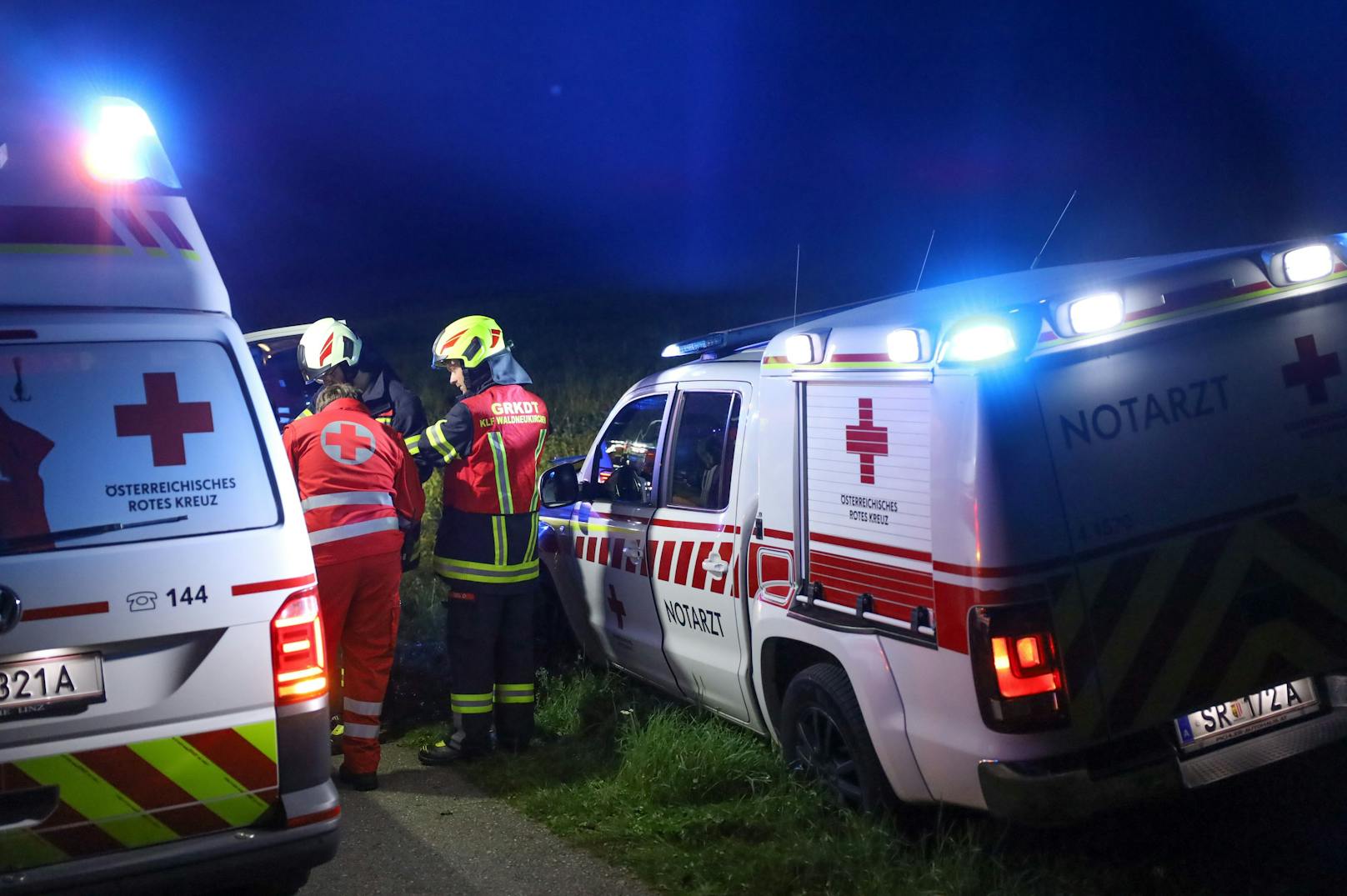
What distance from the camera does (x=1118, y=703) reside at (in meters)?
3.58

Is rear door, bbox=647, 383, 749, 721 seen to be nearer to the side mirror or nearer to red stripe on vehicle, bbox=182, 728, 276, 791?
the side mirror

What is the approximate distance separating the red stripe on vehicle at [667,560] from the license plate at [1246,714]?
2.28 m

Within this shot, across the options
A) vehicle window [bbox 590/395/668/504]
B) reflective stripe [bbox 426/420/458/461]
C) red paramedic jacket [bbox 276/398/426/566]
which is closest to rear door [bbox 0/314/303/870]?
red paramedic jacket [bbox 276/398/426/566]

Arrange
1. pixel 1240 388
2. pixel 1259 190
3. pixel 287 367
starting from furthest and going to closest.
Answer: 1. pixel 1259 190
2. pixel 287 367
3. pixel 1240 388

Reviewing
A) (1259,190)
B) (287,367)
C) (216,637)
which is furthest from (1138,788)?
(1259,190)

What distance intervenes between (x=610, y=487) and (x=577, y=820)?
1832 millimetres

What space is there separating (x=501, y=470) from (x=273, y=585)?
7.33 feet

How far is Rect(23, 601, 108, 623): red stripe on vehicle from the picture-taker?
3.22m

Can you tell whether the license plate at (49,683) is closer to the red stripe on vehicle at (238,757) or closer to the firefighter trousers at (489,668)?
the red stripe on vehicle at (238,757)

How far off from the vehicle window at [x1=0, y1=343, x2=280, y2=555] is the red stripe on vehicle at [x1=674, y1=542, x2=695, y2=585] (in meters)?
2.09

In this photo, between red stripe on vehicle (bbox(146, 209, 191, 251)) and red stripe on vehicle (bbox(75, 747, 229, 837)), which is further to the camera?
red stripe on vehicle (bbox(146, 209, 191, 251))

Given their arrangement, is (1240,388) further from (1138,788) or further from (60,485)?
(60,485)

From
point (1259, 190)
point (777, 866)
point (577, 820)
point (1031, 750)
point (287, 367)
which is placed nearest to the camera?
point (1031, 750)

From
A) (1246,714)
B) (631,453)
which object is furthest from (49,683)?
(631,453)
